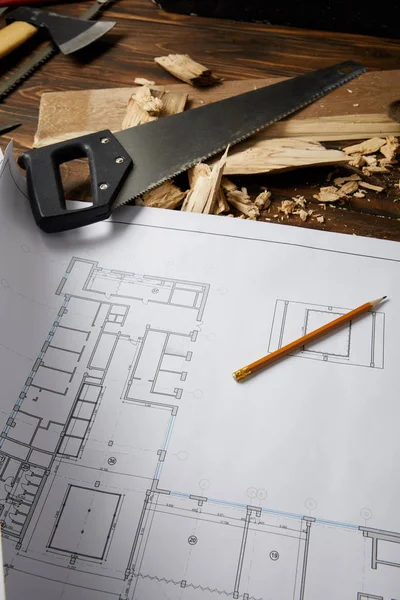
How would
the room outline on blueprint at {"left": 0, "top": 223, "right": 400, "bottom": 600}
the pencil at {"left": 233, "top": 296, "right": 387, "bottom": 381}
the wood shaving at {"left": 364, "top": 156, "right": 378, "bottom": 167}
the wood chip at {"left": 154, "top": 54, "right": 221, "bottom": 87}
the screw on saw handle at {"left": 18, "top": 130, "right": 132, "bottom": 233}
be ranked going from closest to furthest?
the room outline on blueprint at {"left": 0, "top": 223, "right": 400, "bottom": 600}, the pencil at {"left": 233, "top": 296, "right": 387, "bottom": 381}, the screw on saw handle at {"left": 18, "top": 130, "right": 132, "bottom": 233}, the wood shaving at {"left": 364, "top": 156, "right": 378, "bottom": 167}, the wood chip at {"left": 154, "top": 54, "right": 221, "bottom": 87}

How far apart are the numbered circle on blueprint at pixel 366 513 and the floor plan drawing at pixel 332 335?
17 cm

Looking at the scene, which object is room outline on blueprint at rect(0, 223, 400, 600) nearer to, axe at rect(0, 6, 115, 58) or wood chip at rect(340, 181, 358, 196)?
wood chip at rect(340, 181, 358, 196)

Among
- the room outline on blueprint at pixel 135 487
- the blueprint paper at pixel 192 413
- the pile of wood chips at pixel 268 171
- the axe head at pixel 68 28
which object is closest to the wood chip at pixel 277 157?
the pile of wood chips at pixel 268 171

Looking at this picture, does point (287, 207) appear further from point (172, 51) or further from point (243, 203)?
point (172, 51)

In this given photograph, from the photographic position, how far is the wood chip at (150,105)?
0.96 meters

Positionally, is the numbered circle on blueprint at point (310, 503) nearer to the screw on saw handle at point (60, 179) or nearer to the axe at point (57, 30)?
the screw on saw handle at point (60, 179)

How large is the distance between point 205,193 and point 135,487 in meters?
0.42

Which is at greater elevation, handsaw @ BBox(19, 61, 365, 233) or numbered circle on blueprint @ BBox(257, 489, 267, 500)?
handsaw @ BBox(19, 61, 365, 233)

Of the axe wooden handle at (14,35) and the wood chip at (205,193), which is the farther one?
the axe wooden handle at (14,35)

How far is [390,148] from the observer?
3.00 feet

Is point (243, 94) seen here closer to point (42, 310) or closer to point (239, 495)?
point (42, 310)

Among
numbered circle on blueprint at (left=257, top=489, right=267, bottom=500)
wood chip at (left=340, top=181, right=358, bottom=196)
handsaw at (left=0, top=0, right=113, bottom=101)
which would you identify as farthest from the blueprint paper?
handsaw at (left=0, top=0, right=113, bottom=101)

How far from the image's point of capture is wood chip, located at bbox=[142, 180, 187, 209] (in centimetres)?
85

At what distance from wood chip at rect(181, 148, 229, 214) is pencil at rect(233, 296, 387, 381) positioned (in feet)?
0.81
